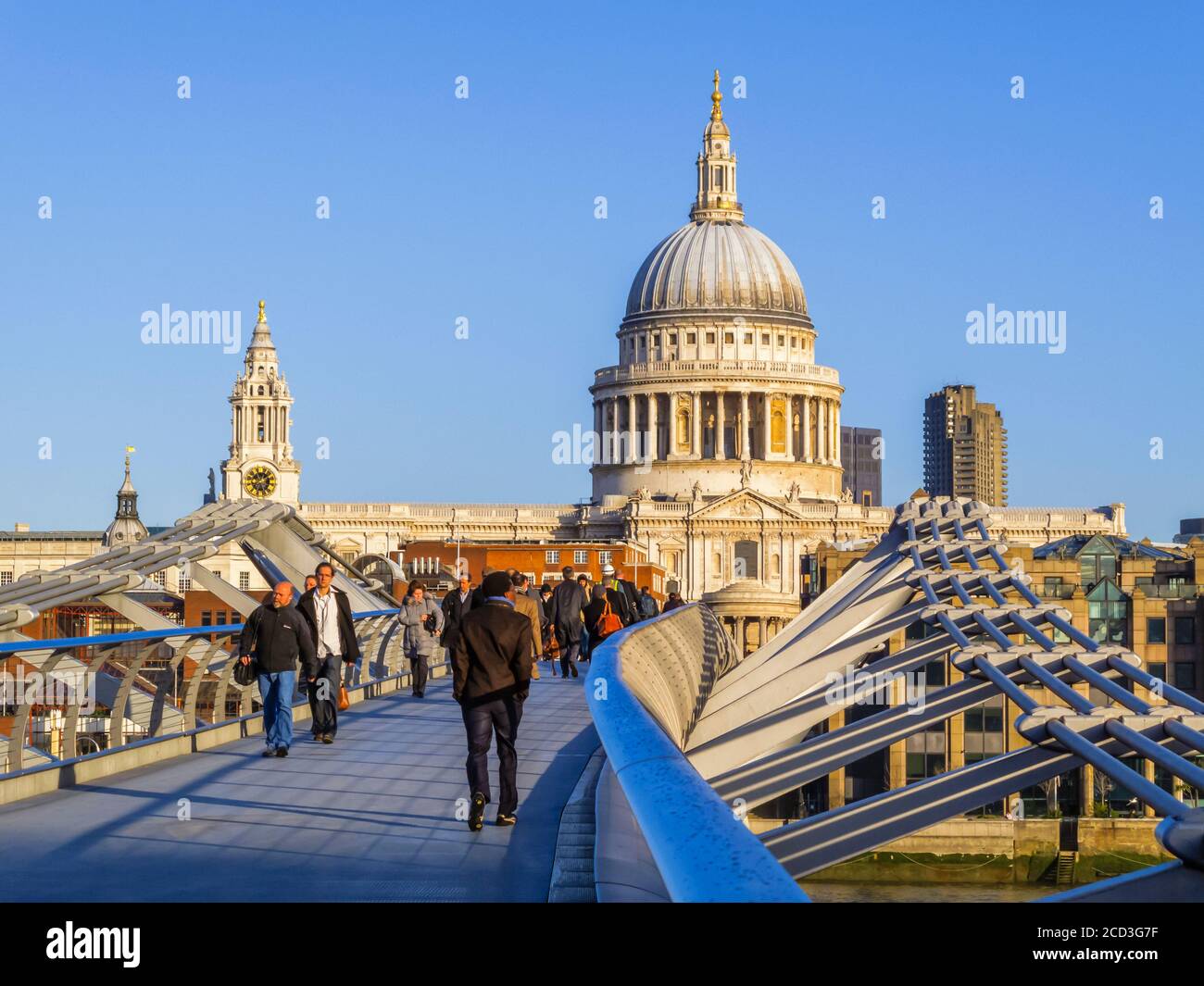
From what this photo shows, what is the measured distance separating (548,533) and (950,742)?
321 ft

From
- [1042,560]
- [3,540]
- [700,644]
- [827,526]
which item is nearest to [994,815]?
[1042,560]

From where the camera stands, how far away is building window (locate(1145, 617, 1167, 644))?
7944cm

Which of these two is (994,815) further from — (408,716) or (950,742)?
(408,716)

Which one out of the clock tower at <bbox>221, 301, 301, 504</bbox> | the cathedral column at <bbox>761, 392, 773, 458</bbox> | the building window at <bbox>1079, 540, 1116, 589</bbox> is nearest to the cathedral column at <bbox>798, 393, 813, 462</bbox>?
the cathedral column at <bbox>761, 392, 773, 458</bbox>

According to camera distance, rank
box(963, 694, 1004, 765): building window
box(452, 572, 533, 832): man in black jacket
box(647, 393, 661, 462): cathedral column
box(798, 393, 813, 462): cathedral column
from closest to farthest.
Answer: box(452, 572, 533, 832): man in black jacket
box(963, 694, 1004, 765): building window
box(647, 393, 661, 462): cathedral column
box(798, 393, 813, 462): cathedral column

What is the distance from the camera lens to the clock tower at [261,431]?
15538 cm

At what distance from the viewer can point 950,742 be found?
62594 mm

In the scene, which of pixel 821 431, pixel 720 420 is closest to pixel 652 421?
pixel 720 420

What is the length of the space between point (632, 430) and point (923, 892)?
366 ft

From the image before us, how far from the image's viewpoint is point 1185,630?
80250 millimetres

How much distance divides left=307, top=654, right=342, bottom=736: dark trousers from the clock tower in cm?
13805

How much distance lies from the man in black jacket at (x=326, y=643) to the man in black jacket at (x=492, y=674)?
16.9ft

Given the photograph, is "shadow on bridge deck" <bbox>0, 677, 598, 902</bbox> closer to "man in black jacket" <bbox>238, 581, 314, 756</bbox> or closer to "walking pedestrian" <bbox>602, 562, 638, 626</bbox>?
"man in black jacket" <bbox>238, 581, 314, 756</bbox>

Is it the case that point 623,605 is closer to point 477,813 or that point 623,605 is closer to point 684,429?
point 477,813
